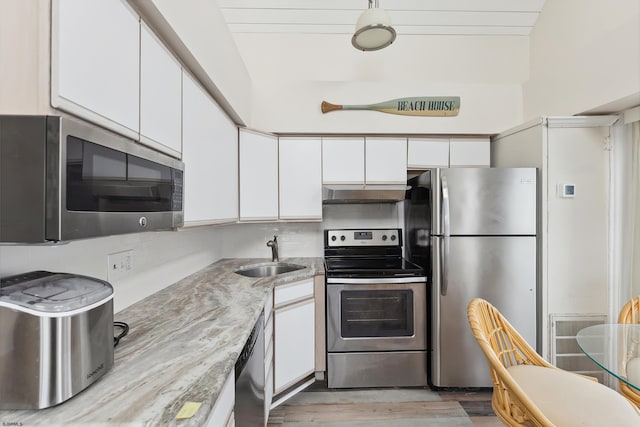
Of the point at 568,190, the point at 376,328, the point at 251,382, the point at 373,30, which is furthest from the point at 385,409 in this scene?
the point at 373,30

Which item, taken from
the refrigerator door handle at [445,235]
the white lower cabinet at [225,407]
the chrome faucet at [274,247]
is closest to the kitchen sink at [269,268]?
the chrome faucet at [274,247]

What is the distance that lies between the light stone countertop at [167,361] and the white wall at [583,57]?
98.5 inches

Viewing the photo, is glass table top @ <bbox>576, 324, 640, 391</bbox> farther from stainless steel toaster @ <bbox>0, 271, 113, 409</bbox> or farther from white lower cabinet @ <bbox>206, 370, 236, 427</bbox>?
stainless steel toaster @ <bbox>0, 271, 113, 409</bbox>

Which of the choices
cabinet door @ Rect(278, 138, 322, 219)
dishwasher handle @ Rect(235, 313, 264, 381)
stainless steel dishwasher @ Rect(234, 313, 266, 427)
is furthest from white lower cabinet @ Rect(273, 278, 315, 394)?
cabinet door @ Rect(278, 138, 322, 219)

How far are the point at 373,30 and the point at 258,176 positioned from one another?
1327 mm

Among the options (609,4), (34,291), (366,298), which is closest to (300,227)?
(366,298)

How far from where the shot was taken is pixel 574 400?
116cm

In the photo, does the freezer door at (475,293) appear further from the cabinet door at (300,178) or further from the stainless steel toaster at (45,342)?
the stainless steel toaster at (45,342)

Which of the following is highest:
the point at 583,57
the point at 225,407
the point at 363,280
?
the point at 583,57

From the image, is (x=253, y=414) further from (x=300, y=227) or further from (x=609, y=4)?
(x=609, y=4)

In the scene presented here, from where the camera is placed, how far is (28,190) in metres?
0.60

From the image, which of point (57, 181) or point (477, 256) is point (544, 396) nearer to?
point (477, 256)

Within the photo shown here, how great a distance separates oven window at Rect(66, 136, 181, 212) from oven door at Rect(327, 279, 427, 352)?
1.55 meters

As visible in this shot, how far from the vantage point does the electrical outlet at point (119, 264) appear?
4.17 feet
